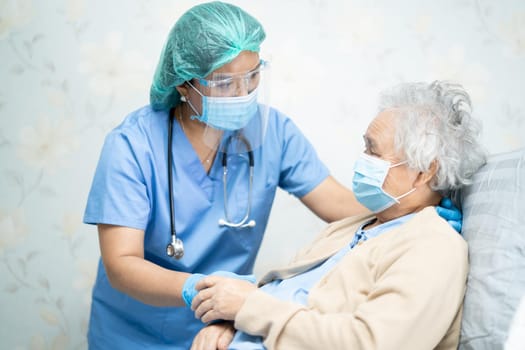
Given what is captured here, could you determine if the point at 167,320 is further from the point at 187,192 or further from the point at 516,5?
the point at 516,5

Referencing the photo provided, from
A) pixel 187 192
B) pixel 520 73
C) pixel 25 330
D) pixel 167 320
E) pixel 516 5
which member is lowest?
pixel 25 330

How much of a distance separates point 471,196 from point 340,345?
1.52ft

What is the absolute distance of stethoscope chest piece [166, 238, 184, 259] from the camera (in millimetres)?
1440

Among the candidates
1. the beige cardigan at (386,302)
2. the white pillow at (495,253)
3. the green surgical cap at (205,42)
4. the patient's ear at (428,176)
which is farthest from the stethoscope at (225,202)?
the white pillow at (495,253)

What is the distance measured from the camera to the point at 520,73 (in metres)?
2.02

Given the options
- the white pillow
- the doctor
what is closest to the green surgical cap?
the doctor

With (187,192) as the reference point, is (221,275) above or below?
below

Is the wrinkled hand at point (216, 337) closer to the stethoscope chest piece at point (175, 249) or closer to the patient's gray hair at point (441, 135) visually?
the stethoscope chest piece at point (175, 249)

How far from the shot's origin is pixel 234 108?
145 centimetres

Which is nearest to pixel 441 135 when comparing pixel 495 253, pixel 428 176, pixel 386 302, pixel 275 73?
pixel 428 176

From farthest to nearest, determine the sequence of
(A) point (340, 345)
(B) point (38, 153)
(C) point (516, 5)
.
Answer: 1. (B) point (38, 153)
2. (C) point (516, 5)
3. (A) point (340, 345)

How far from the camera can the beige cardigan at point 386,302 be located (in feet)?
3.37

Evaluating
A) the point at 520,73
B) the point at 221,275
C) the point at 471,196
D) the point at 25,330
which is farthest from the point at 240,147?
the point at 25,330

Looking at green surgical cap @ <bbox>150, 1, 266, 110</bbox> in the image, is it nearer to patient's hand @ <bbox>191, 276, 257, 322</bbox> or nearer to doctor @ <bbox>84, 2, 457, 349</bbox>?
doctor @ <bbox>84, 2, 457, 349</bbox>
